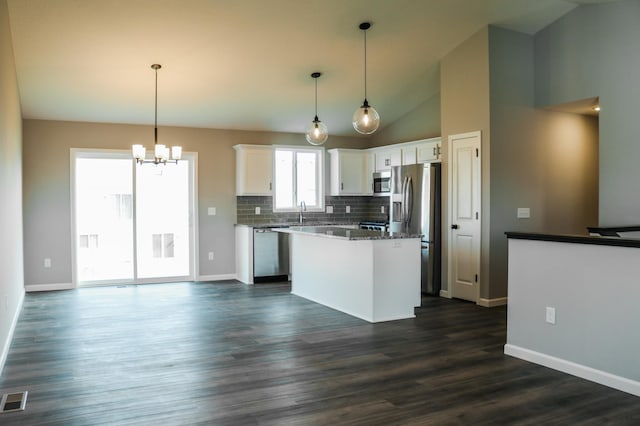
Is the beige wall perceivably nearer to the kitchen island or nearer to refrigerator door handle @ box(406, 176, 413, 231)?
refrigerator door handle @ box(406, 176, 413, 231)

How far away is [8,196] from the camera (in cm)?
472

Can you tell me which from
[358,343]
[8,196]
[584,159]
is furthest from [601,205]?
[8,196]

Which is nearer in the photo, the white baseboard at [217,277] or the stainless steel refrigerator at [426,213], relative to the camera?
the stainless steel refrigerator at [426,213]

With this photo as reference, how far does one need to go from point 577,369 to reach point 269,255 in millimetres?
5093

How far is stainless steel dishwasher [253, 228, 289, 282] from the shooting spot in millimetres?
7809

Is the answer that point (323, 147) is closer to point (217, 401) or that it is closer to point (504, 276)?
point (504, 276)

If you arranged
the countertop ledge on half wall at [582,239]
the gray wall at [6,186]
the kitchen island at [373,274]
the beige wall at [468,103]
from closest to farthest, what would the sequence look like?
the countertop ledge on half wall at [582,239]
the gray wall at [6,186]
the kitchen island at [373,274]
the beige wall at [468,103]

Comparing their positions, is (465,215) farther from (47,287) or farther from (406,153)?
(47,287)

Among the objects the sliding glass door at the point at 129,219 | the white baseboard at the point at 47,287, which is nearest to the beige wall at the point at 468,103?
the sliding glass door at the point at 129,219

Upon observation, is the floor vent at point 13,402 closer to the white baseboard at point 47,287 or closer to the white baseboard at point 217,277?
the white baseboard at point 47,287

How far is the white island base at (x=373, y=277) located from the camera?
5215mm

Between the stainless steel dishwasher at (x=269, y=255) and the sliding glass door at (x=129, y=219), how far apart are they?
1064 mm

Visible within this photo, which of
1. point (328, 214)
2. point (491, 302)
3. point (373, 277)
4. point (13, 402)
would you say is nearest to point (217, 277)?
point (328, 214)

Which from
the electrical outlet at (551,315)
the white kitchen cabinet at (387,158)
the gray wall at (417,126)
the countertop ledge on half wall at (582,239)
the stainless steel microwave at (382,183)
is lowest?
the electrical outlet at (551,315)
